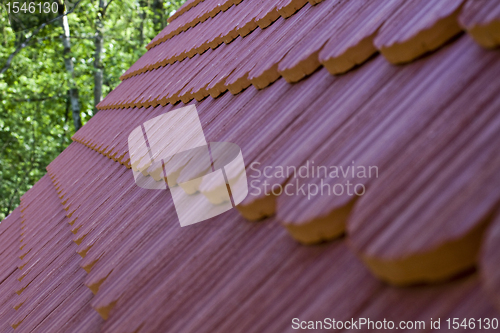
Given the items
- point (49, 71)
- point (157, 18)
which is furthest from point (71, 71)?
point (157, 18)

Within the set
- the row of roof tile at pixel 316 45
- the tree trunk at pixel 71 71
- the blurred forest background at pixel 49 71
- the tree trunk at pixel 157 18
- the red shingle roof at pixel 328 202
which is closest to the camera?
the red shingle roof at pixel 328 202

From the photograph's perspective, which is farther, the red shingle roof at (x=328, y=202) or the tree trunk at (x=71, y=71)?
the tree trunk at (x=71, y=71)

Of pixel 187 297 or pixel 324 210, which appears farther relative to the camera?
pixel 187 297

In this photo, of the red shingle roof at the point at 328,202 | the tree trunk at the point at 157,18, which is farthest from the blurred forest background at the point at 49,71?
the red shingle roof at the point at 328,202

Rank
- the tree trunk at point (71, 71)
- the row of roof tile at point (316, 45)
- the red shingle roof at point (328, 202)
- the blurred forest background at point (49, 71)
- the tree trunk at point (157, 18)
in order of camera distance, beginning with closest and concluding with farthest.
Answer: the red shingle roof at point (328, 202), the row of roof tile at point (316, 45), the tree trunk at point (71, 71), the blurred forest background at point (49, 71), the tree trunk at point (157, 18)

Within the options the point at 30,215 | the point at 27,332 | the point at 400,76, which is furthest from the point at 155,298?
the point at 30,215

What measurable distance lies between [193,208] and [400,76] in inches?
22.0

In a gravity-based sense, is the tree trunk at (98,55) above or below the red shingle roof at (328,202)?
below

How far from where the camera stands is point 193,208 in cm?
117

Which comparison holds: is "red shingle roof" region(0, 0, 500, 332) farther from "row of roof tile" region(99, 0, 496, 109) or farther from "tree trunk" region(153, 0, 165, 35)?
"tree trunk" region(153, 0, 165, 35)

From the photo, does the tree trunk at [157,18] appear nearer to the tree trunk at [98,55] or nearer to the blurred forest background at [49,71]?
the blurred forest background at [49,71]

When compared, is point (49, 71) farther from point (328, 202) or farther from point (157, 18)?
point (328, 202)

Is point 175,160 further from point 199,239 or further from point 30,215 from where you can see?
point 30,215

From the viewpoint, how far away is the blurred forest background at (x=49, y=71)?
41.7 feet
